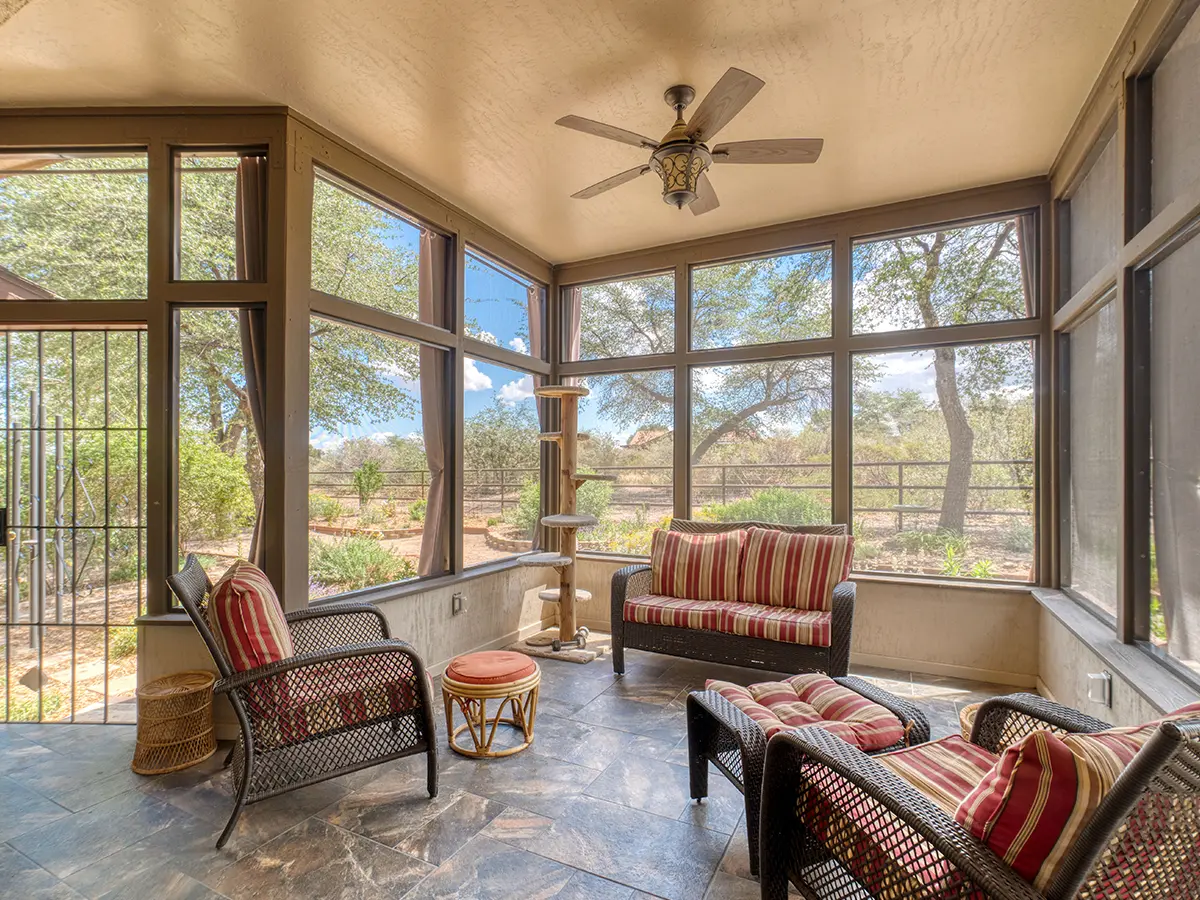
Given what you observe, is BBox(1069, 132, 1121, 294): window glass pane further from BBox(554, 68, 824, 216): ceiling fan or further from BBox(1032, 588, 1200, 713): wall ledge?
BBox(1032, 588, 1200, 713): wall ledge

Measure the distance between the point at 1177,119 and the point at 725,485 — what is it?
304cm

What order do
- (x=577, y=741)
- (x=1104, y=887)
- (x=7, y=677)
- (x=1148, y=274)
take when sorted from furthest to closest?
(x=7, y=677) < (x=577, y=741) < (x=1148, y=274) < (x=1104, y=887)

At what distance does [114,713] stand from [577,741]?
2.40 meters

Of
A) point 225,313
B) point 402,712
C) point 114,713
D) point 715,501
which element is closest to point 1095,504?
point 715,501

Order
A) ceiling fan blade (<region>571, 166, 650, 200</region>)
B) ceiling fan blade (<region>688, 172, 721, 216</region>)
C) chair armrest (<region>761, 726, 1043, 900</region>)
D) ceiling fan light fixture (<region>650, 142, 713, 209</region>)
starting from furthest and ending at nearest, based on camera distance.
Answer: ceiling fan blade (<region>688, 172, 721, 216</region>)
ceiling fan blade (<region>571, 166, 650, 200</region>)
ceiling fan light fixture (<region>650, 142, 713, 209</region>)
chair armrest (<region>761, 726, 1043, 900</region>)

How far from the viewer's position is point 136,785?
244cm

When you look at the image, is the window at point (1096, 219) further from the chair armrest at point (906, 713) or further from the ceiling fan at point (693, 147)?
the chair armrest at point (906, 713)

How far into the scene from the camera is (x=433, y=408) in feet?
12.9

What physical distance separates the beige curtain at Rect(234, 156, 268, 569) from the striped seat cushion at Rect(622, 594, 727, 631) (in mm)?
2186

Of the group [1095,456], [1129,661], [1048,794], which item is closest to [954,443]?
[1095,456]

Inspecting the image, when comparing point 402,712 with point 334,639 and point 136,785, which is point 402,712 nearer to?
point 334,639

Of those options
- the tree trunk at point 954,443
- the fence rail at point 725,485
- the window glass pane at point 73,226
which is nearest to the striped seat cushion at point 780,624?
the fence rail at point 725,485

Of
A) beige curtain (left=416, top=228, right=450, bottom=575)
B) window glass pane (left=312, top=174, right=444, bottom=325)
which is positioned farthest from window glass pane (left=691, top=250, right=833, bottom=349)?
window glass pane (left=312, top=174, right=444, bottom=325)

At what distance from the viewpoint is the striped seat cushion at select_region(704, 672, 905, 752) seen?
1888 millimetres
